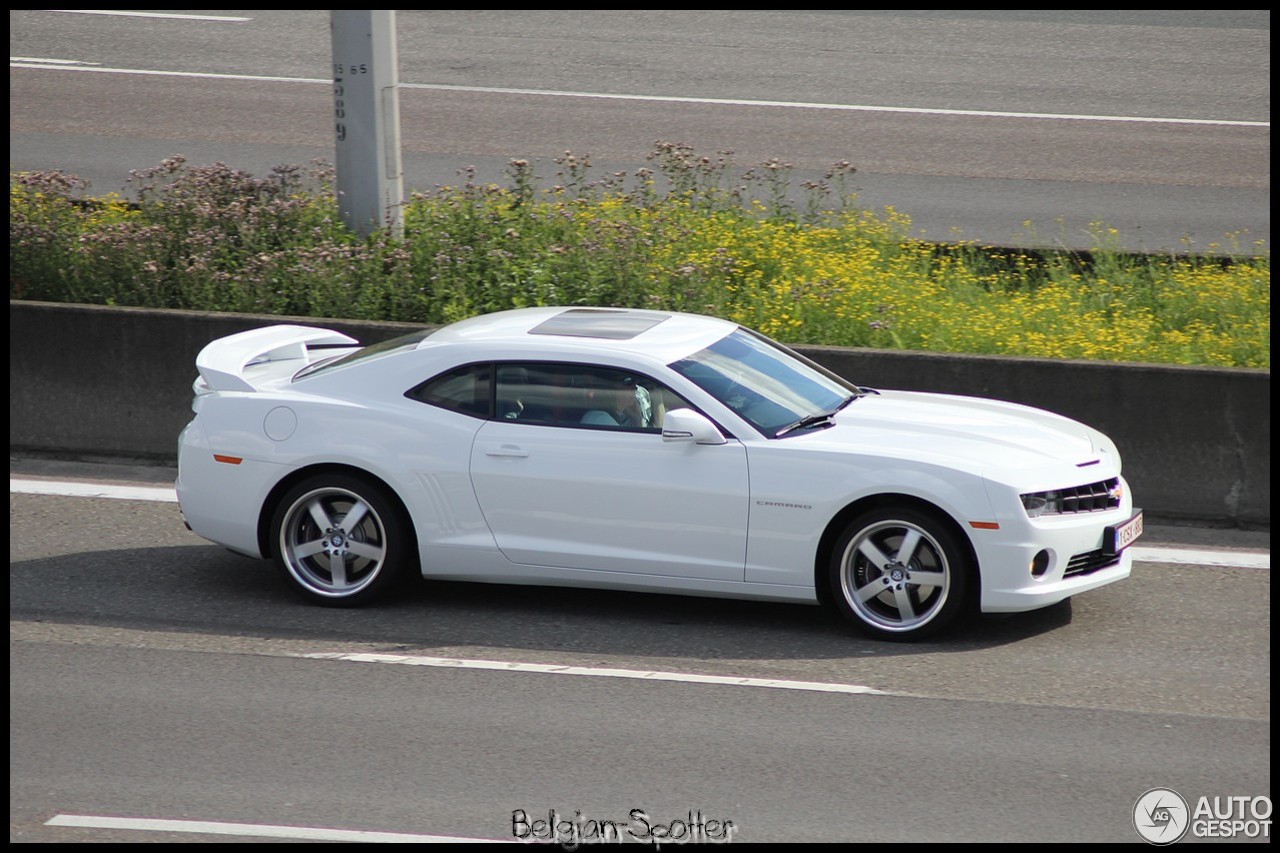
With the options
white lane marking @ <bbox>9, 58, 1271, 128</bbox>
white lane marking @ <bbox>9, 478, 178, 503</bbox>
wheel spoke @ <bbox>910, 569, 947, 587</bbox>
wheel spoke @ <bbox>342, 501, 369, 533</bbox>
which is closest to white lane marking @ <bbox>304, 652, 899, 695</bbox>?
wheel spoke @ <bbox>910, 569, 947, 587</bbox>

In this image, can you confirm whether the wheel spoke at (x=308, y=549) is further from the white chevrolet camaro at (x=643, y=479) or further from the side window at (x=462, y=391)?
the side window at (x=462, y=391)

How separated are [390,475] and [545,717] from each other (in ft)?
5.70

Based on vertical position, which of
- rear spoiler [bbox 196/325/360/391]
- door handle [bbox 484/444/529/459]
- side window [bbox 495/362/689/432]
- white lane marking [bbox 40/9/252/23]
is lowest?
door handle [bbox 484/444/529/459]

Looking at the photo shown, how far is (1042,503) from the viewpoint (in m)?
7.16

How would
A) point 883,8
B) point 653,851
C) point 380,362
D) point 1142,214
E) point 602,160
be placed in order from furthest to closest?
point 883,8
point 602,160
point 1142,214
point 380,362
point 653,851

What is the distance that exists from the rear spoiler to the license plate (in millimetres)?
4296

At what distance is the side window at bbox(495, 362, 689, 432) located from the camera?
7520 millimetres

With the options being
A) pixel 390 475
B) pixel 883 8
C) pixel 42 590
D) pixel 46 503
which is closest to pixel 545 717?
pixel 390 475

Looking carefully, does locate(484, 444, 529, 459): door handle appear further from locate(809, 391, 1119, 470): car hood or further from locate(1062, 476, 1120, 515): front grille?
locate(1062, 476, 1120, 515): front grille

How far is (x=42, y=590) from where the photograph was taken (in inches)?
317

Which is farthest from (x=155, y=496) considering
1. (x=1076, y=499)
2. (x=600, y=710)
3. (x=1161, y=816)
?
(x=1161, y=816)

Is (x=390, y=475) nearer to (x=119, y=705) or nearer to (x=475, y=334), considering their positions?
(x=475, y=334)

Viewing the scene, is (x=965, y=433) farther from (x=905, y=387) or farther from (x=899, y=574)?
(x=905, y=387)

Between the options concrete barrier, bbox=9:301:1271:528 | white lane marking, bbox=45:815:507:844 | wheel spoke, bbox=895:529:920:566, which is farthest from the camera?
concrete barrier, bbox=9:301:1271:528
